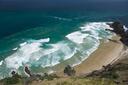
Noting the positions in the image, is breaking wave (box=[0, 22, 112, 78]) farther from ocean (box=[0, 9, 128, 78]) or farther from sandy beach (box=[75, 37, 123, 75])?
sandy beach (box=[75, 37, 123, 75])

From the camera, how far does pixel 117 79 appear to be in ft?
182

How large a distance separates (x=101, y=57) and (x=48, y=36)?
29352 mm

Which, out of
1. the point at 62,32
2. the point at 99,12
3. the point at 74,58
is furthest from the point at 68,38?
the point at 99,12

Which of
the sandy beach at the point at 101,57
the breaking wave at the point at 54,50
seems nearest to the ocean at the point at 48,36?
the breaking wave at the point at 54,50

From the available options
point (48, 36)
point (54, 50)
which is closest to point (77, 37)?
point (48, 36)

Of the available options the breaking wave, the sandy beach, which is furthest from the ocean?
the sandy beach

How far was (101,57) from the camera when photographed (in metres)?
109

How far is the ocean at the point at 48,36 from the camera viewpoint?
349 ft

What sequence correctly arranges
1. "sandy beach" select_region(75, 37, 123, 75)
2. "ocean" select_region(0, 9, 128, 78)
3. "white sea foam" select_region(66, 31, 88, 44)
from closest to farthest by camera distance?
"sandy beach" select_region(75, 37, 123, 75) < "ocean" select_region(0, 9, 128, 78) < "white sea foam" select_region(66, 31, 88, 44)

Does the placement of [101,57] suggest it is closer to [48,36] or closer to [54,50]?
[54,50]

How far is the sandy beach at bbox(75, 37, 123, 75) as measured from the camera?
100681 millimetres

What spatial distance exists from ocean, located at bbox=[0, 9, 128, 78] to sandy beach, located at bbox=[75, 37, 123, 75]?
7.79 ft

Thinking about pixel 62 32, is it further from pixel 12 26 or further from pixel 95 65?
pixel 95 65

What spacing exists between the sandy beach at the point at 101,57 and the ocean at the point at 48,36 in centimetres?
238
